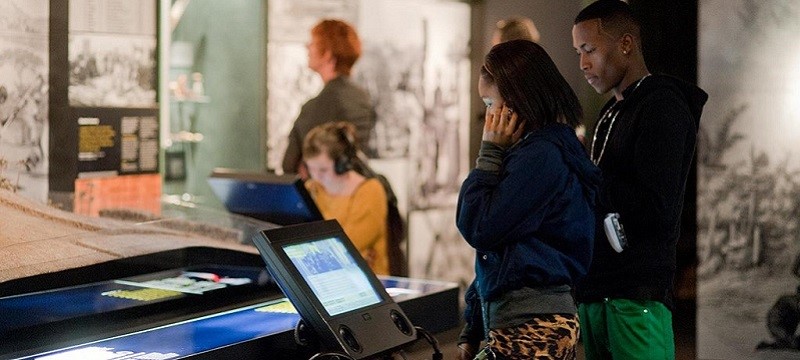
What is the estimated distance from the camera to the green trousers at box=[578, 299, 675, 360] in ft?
9.84

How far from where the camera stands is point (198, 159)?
6.57m

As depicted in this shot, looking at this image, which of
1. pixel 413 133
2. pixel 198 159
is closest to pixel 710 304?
pixel 413 133

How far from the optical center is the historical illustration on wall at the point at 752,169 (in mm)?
5445

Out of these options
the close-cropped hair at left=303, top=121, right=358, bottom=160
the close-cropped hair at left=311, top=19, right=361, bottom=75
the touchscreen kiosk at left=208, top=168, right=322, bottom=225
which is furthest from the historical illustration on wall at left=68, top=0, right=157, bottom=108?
the touchscreen kiosk at left=208, top=168, right=322, bottom=225

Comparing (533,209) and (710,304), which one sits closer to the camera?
(533,209)

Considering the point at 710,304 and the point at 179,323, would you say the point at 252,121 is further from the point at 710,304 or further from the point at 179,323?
the point at 179,323

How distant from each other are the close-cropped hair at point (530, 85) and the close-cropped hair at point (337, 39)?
333cm

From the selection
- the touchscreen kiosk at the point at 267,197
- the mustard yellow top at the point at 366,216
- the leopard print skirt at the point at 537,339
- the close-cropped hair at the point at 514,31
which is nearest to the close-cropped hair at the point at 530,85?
the leopard print skirt at the point at 537,339

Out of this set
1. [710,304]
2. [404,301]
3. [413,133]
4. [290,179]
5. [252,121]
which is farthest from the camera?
[413,133]

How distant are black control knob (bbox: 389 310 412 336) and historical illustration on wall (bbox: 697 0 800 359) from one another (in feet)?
11.0

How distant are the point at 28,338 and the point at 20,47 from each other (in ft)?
9.44

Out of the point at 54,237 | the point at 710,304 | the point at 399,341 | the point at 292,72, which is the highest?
the point at 292,72

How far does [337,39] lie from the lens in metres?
5.85

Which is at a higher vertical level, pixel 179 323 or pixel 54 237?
pixel 54 237
